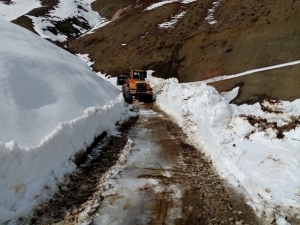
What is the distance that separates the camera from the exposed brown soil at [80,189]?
17.4ft

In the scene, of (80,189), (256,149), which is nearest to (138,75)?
(256,149)

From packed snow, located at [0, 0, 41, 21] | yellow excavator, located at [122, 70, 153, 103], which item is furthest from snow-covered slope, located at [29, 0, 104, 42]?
yellow excavator, located at [122, 70, 153, 103]

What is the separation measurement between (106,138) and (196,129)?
11.6ft

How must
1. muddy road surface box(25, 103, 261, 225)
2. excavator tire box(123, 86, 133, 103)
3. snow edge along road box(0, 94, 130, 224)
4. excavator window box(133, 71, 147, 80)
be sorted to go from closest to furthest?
snow edge along road box(0, 94, 130, 224) < muddy road surface box(25, 103, 261, 225) < excavator tire box(123, 86, 133, 103) < excavator window box(133, 71, 147, 80)

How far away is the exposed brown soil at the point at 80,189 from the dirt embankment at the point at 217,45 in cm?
929

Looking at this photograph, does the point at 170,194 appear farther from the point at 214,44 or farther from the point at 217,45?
the point at 214,44

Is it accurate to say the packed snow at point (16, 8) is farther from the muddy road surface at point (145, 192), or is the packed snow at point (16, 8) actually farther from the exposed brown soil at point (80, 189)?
the muddy road surface at point (145, 192)

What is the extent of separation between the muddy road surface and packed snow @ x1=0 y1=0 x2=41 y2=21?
64751 mm

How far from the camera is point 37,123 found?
7.26 metres

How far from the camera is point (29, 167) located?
5715 mm

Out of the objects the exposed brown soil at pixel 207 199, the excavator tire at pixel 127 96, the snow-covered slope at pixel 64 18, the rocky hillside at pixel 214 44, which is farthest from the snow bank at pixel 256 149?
the snow-covered slope at pixel 64 18

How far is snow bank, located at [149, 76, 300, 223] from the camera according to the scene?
605 cm

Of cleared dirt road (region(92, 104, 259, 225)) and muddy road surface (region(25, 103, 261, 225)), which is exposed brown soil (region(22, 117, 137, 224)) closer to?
muddy road surface (region(25, 103, 261, 225))

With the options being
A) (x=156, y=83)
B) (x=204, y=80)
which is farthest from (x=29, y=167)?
(x=156, y=83)
